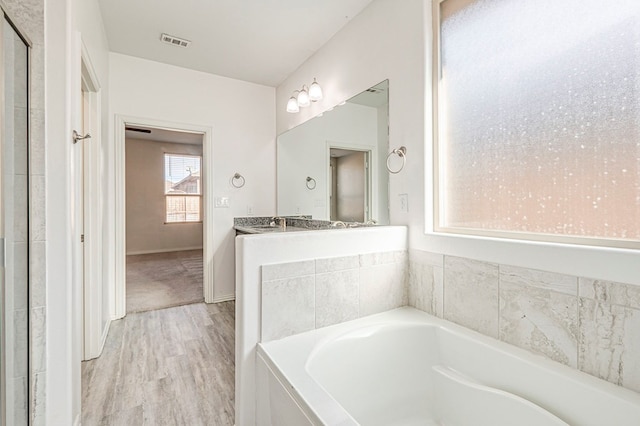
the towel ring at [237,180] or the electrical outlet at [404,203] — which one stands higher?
the towel ring at [237,180]

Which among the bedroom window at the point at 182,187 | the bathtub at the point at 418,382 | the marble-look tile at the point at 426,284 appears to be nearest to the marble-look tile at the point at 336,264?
the bathtub at the point at 418,382

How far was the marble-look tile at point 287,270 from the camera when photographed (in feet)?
4.62

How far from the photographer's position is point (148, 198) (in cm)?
640

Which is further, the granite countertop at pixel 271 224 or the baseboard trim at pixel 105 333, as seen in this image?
the granite countertop at pixel 271 224

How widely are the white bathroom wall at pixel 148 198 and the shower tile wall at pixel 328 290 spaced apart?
19.9 feet

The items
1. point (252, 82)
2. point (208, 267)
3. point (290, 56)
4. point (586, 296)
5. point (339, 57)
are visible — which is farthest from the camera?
point (252, 82)

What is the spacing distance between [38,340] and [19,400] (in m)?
0.22

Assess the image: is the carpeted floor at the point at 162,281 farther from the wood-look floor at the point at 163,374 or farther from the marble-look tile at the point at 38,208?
the marble-look tile at the point at 38,208

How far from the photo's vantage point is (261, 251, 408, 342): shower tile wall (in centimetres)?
142

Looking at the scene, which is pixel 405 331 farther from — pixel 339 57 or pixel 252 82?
pixel 252 82

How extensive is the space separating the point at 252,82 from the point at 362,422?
3530mm

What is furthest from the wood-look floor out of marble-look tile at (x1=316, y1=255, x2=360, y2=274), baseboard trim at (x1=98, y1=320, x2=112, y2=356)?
marble-look tile at (x1=316, y1=255, x2=360, y2=274)

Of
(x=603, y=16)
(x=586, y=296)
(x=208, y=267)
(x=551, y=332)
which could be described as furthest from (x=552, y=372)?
(x=208, y=267)

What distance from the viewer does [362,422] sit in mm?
1307
